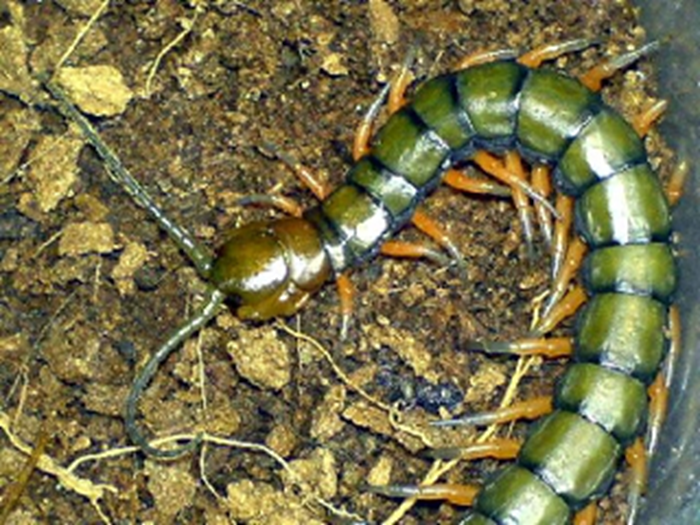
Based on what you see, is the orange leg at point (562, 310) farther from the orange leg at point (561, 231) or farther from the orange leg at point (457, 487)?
the orange leg at point (457, 487)

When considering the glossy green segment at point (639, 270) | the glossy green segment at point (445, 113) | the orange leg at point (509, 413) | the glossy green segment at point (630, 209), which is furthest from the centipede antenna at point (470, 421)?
the glossy green segment at point (445, 113)

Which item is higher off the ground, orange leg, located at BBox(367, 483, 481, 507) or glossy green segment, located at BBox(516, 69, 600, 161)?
glossy green segment, located at BBox(516, 69, 600, 161)

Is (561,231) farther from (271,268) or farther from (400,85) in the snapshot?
(271,268)

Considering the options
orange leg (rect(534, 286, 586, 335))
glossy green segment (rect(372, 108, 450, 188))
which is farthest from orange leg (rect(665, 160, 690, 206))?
glossy green segment (rect(372, 108, 450, 188))

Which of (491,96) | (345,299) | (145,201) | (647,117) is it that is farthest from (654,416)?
(145,201)

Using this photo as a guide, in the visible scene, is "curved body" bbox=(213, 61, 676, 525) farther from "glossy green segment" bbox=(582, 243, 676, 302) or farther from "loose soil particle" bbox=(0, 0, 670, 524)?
"loose soil particle" bbox=(0, 0, 670, 524)

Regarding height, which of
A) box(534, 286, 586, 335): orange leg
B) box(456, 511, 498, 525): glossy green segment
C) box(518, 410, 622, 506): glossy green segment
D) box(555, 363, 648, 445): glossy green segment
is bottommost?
box(456, 511, 498, 525): glossy green segment

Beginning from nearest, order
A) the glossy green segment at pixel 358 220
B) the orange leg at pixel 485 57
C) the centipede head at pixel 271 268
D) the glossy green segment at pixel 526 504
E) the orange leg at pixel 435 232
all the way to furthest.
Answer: the glossy green segment at pixel 526 504 → the centipede head at pixel 271 268 → the glossy green segment at pixel 358 220 → the orange leg at pixel 435 232 → the orange leg at pixel 485 57
